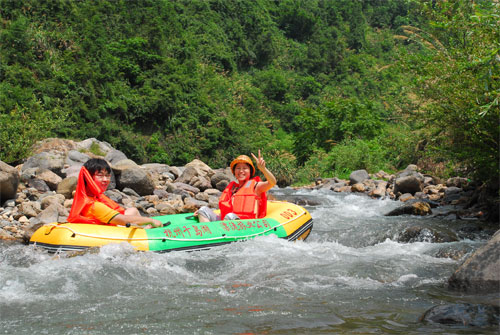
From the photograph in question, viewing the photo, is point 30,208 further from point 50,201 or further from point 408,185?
point 408,185

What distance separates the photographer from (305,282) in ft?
15.3

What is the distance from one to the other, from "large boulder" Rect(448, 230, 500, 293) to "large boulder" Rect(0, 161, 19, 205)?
694 cm

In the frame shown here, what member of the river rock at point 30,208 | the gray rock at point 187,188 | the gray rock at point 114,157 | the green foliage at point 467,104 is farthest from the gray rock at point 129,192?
the green foliage at point 467,104

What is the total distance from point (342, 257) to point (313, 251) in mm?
376

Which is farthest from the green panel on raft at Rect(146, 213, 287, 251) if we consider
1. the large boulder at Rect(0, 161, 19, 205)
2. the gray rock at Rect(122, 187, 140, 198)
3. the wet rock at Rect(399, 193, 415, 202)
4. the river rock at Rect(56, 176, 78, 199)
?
the wet rock at Rect(399, 193, 415, 202)

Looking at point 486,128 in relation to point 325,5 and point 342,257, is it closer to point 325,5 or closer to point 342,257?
point 342,257

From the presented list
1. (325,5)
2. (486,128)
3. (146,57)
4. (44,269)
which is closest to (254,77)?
(146,57)

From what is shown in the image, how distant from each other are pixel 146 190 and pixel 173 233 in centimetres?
539

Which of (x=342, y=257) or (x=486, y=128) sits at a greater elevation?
(x=486, y=128)

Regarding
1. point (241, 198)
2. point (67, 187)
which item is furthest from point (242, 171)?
point (67, 187)

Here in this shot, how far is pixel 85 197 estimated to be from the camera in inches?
218

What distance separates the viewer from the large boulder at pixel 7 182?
27.3ft

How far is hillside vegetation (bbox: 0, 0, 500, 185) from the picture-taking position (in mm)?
8633

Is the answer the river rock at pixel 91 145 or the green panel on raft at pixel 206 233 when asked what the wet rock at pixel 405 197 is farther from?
the river rock at pixel 91 145
